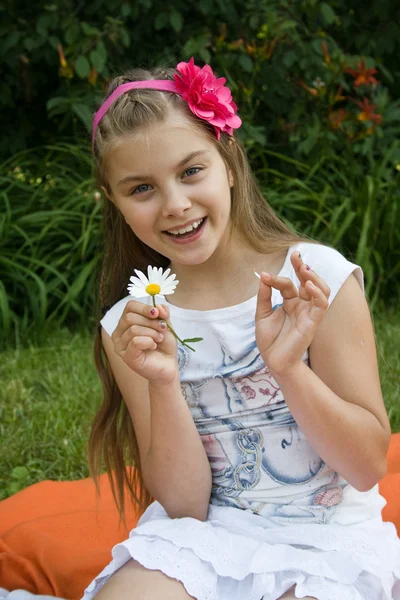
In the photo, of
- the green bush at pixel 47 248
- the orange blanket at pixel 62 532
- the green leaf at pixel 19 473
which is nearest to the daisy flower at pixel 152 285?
the orange blanket at pixel 62 532

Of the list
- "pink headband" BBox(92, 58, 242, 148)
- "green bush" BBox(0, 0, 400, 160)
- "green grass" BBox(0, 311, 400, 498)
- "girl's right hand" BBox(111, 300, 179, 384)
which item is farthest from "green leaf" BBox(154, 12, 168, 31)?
"girl's right hand" BBox(111, 300, 179, 384)

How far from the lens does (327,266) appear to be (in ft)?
5.64

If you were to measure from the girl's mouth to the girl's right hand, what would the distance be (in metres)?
0.21

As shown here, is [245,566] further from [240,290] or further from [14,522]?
[14,522]

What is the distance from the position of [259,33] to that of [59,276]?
1.73 metres

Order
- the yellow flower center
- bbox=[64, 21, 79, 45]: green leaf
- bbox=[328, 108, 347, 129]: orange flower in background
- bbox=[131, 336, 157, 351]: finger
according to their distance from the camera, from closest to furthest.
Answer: the yellow flower center → bbox=[131, 336, 157, 351]: finger → bbox=[64, 21, 79, 45]: green leaf → bbox=[328, 108, 347, 129]: orange flower in background

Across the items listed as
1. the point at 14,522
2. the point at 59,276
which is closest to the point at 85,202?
the point at 59,276

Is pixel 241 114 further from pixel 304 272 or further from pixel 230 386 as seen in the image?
pixel 304 272

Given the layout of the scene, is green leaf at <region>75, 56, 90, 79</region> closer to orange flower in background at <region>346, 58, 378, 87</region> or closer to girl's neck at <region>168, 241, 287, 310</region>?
orange flower in background at <region>346, 58, 378, 87</region>

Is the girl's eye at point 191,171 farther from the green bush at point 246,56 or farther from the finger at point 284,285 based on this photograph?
the green bush at point 246,56

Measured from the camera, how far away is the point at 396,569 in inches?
62.2

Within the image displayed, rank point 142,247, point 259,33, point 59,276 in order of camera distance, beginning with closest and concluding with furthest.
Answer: point 142,247 < point 59,276 < point 259,33

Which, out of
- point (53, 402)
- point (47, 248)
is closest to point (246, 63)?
point (47, 248)

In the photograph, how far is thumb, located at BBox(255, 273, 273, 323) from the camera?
1491 mm
